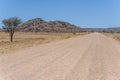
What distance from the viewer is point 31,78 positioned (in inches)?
357

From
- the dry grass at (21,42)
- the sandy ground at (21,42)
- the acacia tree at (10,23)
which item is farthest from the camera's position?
the acacia tree at (10,23)

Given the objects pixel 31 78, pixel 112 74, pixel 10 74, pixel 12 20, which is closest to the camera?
pixel 31 78

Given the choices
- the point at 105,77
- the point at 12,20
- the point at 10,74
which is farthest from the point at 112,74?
the point at 12,20

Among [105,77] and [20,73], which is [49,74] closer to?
[20,73]

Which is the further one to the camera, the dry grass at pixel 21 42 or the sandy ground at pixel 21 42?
the dry grass at pixel 21 42

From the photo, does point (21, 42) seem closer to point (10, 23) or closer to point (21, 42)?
point (21, 42)

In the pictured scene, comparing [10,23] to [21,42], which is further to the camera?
[10,23]

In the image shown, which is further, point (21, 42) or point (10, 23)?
point (10, 23)

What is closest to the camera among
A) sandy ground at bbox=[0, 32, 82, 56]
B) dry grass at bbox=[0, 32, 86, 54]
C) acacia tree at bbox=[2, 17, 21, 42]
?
sandy ground at bbox=[0, 32, 82, 56]

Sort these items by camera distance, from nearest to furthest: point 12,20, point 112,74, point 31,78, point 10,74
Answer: point 31,78
point 10,74
point 112,74
point 12,20

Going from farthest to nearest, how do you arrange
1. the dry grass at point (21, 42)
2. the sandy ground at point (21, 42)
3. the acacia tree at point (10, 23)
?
the acacia tree at point (10, 23)
the dry grass at point (21, 42)
the sandy ground at point (21, 42)

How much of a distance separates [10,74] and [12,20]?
2036 inches

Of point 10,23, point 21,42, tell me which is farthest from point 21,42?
point 10,23

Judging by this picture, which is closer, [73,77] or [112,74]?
[73,77]
